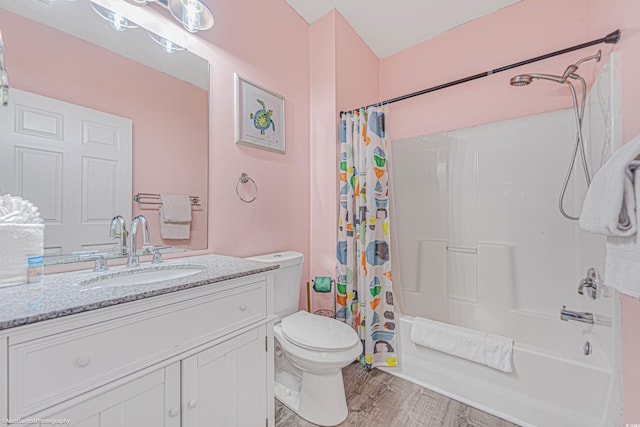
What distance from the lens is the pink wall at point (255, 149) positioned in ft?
4.97

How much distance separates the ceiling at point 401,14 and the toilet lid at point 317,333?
2.28 meters

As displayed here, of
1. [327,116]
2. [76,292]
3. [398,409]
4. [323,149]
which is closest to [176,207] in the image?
[76,292]

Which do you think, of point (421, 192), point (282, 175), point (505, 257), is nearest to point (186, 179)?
point (282, 175)

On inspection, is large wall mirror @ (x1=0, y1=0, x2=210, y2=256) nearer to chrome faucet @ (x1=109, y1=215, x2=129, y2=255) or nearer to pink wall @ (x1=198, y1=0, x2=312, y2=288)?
chrome faucet @ (x1=109, y1=215, x2=129, y2=255)

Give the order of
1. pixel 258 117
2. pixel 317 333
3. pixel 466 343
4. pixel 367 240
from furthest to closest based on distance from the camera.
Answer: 1. pixel 367 240
2. pixel 258 117
3. pixel 466 343
4. pixel 317 333

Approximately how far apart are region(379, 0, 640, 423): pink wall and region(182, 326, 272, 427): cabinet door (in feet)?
4.82

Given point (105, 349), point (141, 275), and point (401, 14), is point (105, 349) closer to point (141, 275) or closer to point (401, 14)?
point (141, 275)

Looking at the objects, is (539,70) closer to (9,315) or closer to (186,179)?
(186,179)

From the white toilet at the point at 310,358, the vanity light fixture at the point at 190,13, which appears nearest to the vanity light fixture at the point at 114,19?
the vanity light fixture at the point at 190,13

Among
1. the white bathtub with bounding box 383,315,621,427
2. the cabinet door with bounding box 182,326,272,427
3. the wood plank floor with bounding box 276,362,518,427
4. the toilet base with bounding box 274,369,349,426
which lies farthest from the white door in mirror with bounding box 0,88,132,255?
the white bathtub with bounding box 383,315,621,427

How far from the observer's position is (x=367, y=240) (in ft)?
6.18

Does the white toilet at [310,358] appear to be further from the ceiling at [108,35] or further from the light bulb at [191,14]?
the light bulb at [191,14]

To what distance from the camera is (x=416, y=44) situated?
92.8 inches

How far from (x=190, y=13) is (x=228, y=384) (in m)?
1.74
